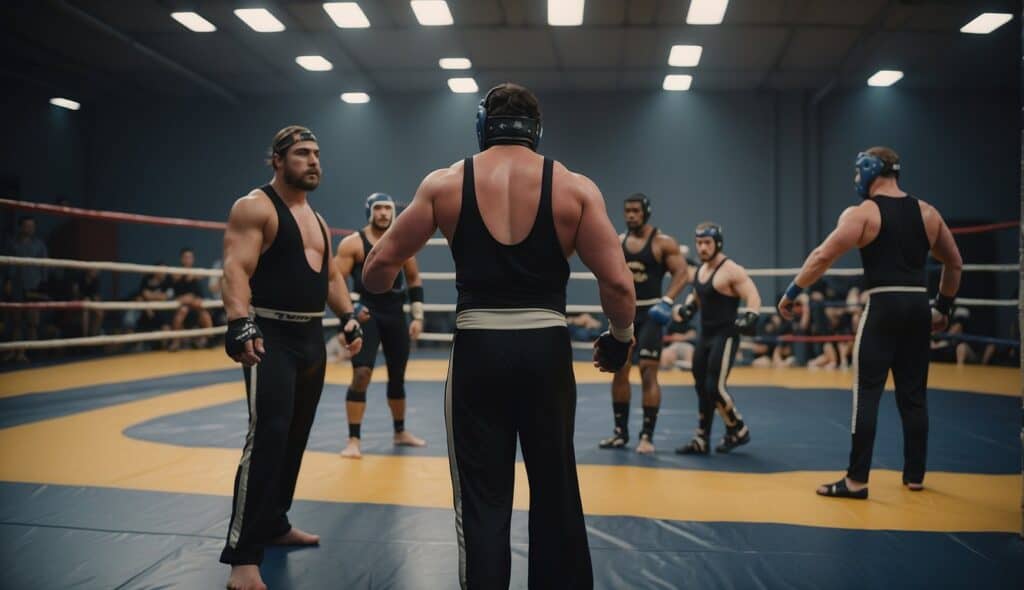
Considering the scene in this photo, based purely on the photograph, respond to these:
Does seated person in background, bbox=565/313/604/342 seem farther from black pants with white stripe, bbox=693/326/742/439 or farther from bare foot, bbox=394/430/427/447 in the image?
bare foot, bbox=394/430/427/447

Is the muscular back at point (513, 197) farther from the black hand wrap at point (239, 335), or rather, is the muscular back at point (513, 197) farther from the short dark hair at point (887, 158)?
the short dark hair at point (887, 158)

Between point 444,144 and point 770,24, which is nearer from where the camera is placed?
point 770,24

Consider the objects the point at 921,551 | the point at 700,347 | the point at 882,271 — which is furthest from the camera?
the point at 700,347

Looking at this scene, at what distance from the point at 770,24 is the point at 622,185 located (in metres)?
3.56

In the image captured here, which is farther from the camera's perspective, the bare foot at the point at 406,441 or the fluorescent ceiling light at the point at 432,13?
the fluorescent ceiling light at the point at 432,13

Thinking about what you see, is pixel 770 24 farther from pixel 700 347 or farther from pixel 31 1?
pixel 31 1

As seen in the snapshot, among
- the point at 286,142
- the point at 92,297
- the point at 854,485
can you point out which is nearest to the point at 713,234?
the point at 854,485

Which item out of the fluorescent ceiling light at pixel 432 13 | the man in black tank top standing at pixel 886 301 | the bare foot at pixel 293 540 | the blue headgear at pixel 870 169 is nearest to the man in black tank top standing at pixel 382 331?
the bare foot at pixel 293 540

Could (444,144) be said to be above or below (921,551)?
above

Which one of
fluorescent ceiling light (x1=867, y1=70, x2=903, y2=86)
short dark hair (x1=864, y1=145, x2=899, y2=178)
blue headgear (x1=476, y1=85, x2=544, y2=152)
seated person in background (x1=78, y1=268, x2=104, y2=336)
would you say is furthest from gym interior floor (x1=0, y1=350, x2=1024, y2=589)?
fluorescent ceiling light (x1=867, y1=70, x2=903, y2=86)

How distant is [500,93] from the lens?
1.74m

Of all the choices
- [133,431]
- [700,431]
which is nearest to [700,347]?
[700,431]

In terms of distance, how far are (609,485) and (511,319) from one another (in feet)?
7.04

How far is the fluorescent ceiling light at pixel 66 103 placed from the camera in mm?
11539
